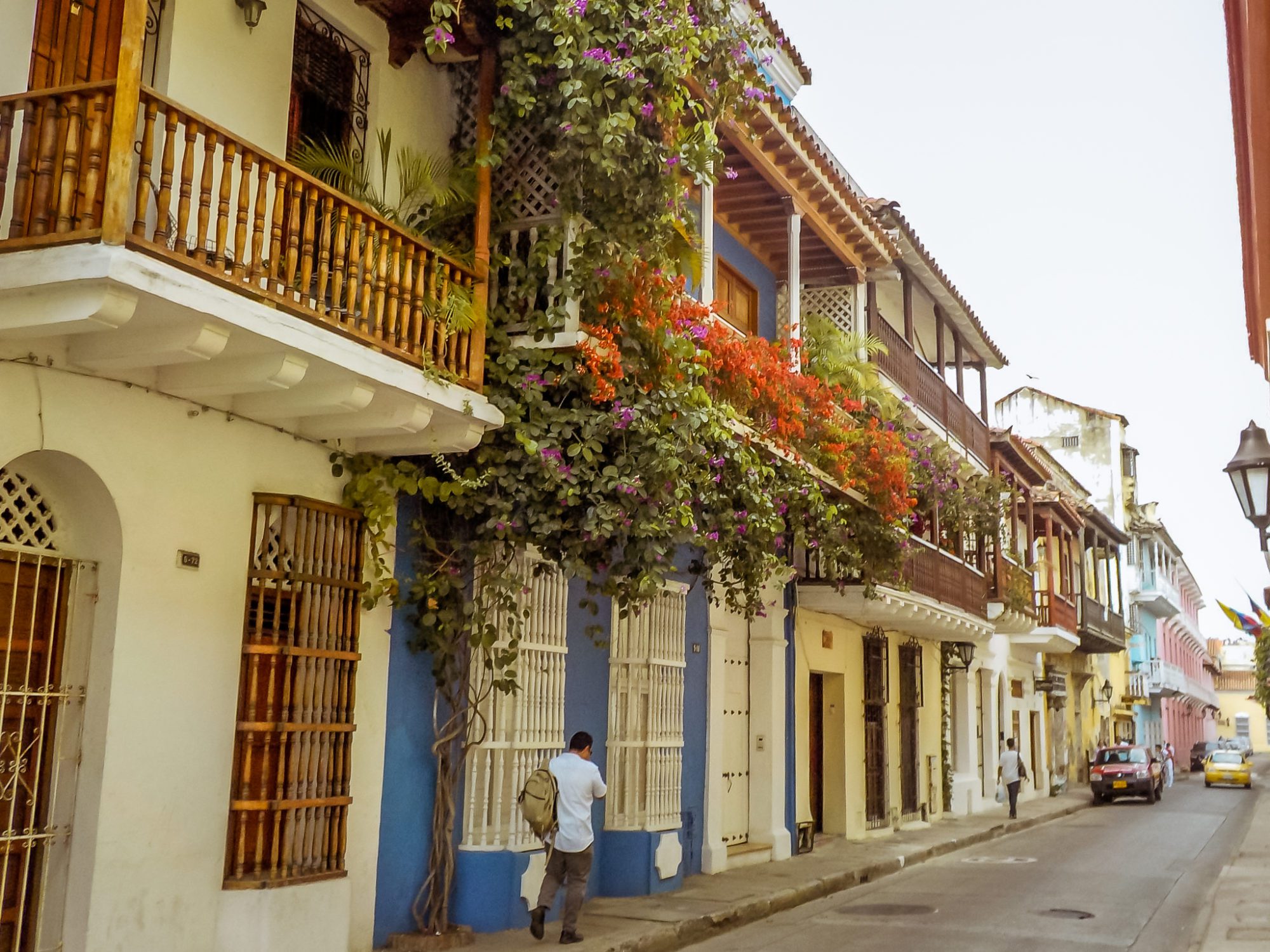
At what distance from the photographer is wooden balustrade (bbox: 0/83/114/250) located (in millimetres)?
5914

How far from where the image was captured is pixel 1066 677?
1475 inches

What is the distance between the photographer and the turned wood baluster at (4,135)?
6.12 metres

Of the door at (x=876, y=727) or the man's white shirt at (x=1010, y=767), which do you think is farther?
the man's white shirt at (x=1010, y=767)

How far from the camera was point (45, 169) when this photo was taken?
19.7ft

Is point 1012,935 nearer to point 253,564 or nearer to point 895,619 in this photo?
point 253,564

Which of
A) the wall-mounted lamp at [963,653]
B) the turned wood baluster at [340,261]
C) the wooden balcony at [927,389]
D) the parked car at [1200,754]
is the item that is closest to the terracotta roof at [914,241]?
the wooden balcony at [927,389]

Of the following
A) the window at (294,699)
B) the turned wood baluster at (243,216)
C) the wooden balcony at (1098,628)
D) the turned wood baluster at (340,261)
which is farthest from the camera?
the wooden balcony at (1098,628)

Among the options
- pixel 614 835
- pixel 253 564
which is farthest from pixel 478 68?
pixel 614 835

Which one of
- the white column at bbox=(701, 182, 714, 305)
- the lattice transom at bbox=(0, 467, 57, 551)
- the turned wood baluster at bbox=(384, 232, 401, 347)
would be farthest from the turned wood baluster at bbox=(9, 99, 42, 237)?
the white column at bbox=(701, 182, 714, 305)

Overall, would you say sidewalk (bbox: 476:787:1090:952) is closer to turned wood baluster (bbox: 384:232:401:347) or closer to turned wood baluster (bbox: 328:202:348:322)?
turned wood baluster (bbox: 384:232:401:347)

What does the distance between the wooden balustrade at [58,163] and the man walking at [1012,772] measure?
21092 millimetres

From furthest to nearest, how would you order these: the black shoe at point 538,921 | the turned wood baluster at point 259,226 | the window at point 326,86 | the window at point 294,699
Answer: the black shoe at point 538,921, the window at point 326,86, the window at point 294,699, the turned wood baluster at point 259,226

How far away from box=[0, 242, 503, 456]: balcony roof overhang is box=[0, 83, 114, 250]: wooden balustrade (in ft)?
0.40

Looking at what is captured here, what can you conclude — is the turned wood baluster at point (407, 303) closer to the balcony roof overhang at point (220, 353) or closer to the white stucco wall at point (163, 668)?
the balcony roof overhang at point (220, 353)
